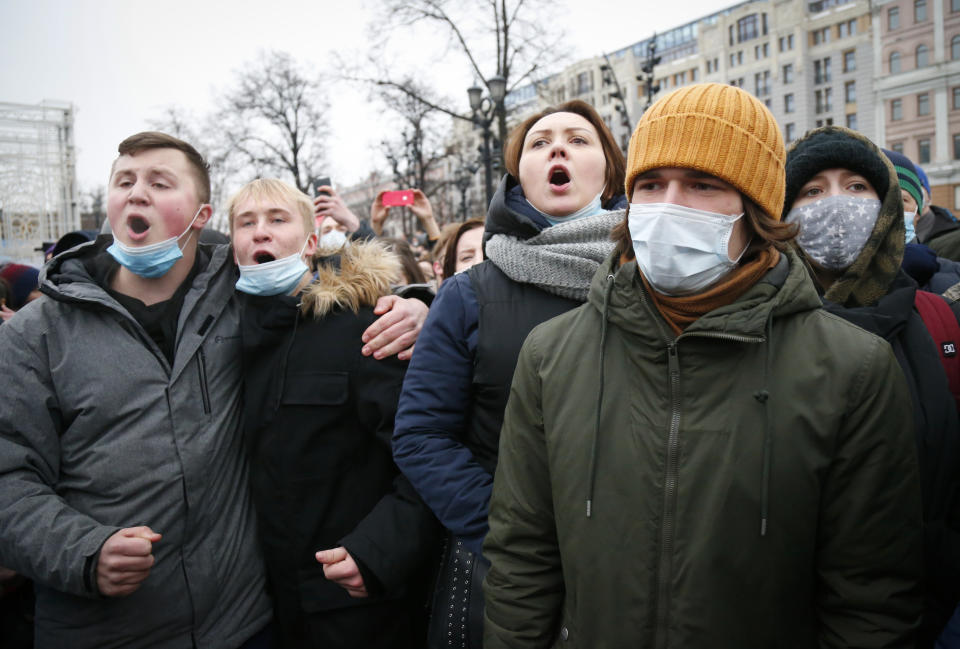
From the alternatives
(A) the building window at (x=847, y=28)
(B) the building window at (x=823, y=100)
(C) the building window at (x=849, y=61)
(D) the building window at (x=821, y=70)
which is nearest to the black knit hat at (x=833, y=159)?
(C) the building window at (x=849, y=61)

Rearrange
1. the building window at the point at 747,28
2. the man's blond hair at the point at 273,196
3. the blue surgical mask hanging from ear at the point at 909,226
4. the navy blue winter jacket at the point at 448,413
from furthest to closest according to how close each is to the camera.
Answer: the building window at the point at 747,28
the blue surgical mask hanging from ear at the point at 909,226
the man's blond hair at the point at 273,196
the navy blue winter jacket at the point at 448,413

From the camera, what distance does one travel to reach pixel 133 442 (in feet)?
7.27

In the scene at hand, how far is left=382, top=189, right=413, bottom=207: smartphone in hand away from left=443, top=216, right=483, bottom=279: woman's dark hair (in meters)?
1.48

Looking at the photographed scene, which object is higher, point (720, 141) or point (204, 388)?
point (720, 141)

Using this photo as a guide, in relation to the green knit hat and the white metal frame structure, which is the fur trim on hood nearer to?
the green knit hat

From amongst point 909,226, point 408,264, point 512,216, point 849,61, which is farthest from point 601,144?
point 849,61

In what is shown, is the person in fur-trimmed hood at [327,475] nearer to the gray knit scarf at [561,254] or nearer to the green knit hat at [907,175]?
the gray knit scarf at [561,254]

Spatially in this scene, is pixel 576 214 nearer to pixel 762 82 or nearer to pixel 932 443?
pixel 932 443

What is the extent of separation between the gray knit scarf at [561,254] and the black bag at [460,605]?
3.05ft

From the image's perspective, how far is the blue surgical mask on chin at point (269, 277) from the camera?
257cm

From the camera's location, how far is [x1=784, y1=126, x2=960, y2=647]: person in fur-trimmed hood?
1906mm

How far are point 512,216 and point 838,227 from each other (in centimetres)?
118

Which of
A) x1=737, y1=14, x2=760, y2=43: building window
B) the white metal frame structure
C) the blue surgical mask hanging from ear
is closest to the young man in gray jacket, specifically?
the blue surgical mask hanging from ear

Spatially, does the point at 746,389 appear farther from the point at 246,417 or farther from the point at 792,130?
the point at 792,130
